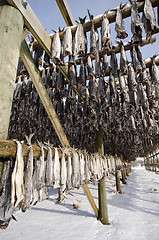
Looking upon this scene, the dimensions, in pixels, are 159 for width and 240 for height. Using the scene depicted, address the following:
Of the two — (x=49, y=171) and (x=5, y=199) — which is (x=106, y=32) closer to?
(x=49, y=171)

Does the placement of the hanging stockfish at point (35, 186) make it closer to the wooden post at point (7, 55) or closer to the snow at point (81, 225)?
the wooden post at point (7, 55)

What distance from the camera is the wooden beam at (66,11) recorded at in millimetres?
2406

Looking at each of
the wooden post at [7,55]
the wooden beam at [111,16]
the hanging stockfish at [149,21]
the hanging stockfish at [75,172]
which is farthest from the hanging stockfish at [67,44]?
the hanging stockfish at [75,172]

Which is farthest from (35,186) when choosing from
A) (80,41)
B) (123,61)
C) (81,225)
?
(81,225)

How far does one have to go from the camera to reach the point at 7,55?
146cm

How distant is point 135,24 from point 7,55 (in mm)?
1877

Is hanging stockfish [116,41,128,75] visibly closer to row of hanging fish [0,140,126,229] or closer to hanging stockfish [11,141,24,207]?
row of hanging fish [0,140,126,229]

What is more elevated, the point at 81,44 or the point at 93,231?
the point at 81,44

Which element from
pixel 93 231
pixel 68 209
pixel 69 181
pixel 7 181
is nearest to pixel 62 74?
pixel 69 181

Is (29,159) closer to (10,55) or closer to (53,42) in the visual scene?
(10,55)

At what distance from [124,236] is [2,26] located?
224 inches

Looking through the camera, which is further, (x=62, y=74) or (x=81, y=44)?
(x=62, y=74)

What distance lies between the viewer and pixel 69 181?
7.28ft

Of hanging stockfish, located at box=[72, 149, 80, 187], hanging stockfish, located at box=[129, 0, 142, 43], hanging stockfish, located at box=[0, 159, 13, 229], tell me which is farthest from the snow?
hanging stockfish, located at box=[129, 0, 142, 43]
